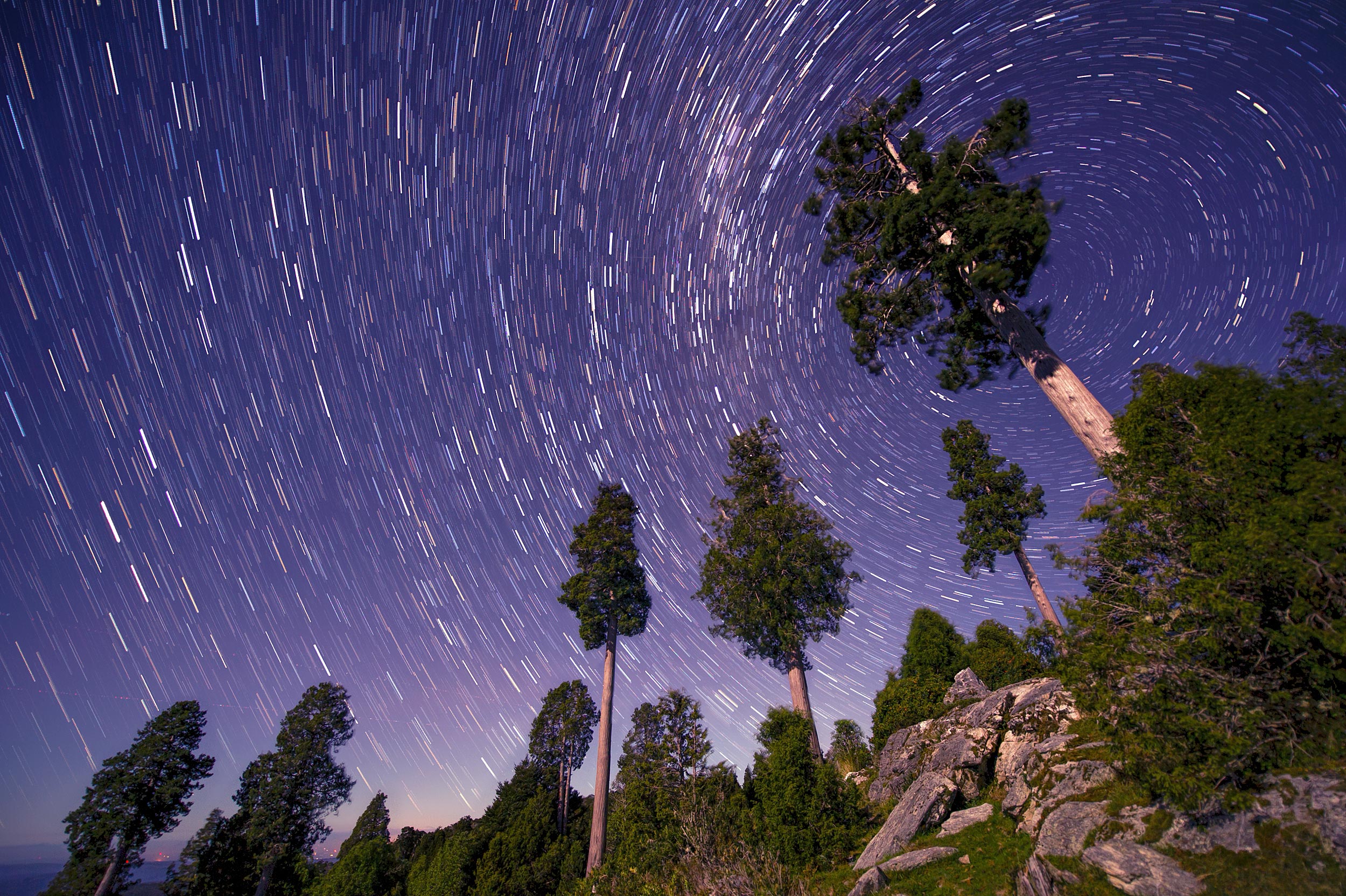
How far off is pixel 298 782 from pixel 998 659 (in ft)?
142

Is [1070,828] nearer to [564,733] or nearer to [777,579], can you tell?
[777,579]

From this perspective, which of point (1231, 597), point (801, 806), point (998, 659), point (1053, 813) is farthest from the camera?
point (998, 659)

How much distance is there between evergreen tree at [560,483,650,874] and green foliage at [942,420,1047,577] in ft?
57.3

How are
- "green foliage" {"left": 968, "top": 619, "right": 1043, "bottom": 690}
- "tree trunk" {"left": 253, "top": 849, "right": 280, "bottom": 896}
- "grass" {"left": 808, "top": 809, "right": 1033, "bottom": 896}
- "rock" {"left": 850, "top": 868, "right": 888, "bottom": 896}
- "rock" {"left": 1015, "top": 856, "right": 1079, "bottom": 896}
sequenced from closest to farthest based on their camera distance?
"rock" {"left": 1015, "top": 856, "right": 1079, "bottom": 896} → "grass" {"left": 808, "top": 809, "right": 1033, "bottom": 896} → "rock" {"left": 850, "top": 868, "right": 888, "bottom": 896} → "green foliage" {"left": 968, "top": 619, "right": 1043, "bottom": 690} → "tree trunk" {"left": 253, "top": 849, "right": 280, "bottom": 896}

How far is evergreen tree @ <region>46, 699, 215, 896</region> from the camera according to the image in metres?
24.8

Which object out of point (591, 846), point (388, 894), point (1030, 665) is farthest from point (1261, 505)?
point (388, 894)

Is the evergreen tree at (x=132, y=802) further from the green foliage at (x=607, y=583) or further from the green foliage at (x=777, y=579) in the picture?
the green foliage at (x=777, y=579)

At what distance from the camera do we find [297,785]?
99.9 feet

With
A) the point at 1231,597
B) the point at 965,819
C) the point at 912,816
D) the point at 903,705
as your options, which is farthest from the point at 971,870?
the point at 903,705

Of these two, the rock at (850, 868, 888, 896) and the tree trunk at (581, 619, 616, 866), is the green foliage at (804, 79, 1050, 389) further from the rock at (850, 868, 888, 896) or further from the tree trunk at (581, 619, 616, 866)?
the tree trunk at (581, 619, 616, 866)

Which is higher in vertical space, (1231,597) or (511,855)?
(1231,597)

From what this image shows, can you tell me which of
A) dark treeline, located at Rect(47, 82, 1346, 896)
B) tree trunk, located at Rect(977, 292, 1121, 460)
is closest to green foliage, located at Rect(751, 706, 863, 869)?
dark treeline, located at Rect(47, 82, 1346, 896)

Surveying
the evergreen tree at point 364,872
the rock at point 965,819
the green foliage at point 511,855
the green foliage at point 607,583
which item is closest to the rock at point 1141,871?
the rock at point 965,819

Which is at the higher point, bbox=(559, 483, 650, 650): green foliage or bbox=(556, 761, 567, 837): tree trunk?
bbox=(559, 483, 650, 650): green foliage
